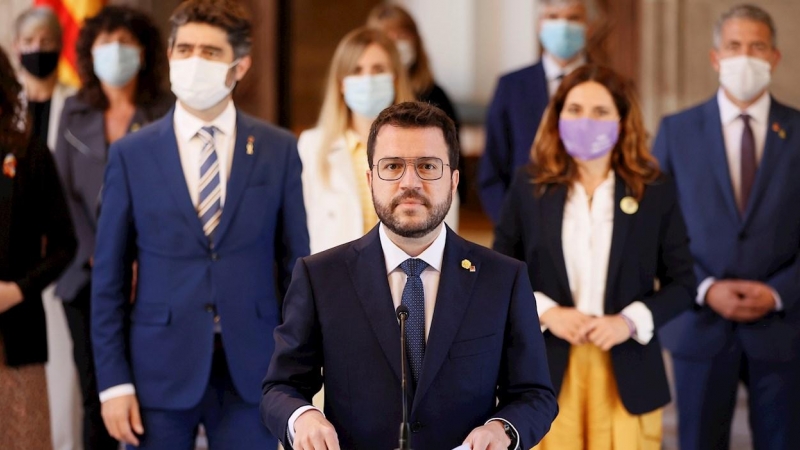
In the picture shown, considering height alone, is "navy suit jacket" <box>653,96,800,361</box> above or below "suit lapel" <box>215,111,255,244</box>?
below

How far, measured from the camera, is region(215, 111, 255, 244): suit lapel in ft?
12.2

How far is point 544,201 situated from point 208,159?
1.04 meters

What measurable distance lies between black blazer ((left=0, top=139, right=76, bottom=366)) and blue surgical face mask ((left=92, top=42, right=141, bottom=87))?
1.13m

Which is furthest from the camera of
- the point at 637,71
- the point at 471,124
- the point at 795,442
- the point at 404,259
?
the point at 471,124

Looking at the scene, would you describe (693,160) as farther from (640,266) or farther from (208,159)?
(208,159)

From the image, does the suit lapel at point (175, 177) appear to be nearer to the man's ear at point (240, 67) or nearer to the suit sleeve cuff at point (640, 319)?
the man's ear at point (240, 67)

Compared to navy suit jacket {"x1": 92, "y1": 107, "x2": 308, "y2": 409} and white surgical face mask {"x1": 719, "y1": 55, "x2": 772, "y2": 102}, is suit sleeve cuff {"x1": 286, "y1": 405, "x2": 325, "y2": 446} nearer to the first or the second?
navy suit jacket {"x1": 92, "y1": 107, "x2": 308, "y2": 409}

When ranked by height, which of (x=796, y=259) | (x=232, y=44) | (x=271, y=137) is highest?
(x=232, y=44)

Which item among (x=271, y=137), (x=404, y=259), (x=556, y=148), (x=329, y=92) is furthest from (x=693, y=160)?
(x=404, y=259)

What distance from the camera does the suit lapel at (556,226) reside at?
3.95 metres

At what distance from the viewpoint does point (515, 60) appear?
39.7 ft

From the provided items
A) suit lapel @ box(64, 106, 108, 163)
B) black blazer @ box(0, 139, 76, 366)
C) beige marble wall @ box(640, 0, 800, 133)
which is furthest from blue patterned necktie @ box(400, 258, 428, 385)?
beige marble wall @ box(640, 0, 800, 133)

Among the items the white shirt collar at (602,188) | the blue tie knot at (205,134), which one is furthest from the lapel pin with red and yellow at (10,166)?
the white shirt collar at (602,188)

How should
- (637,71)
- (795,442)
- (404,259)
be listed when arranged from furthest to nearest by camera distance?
(637,71) < (795,442) < (404,259)
